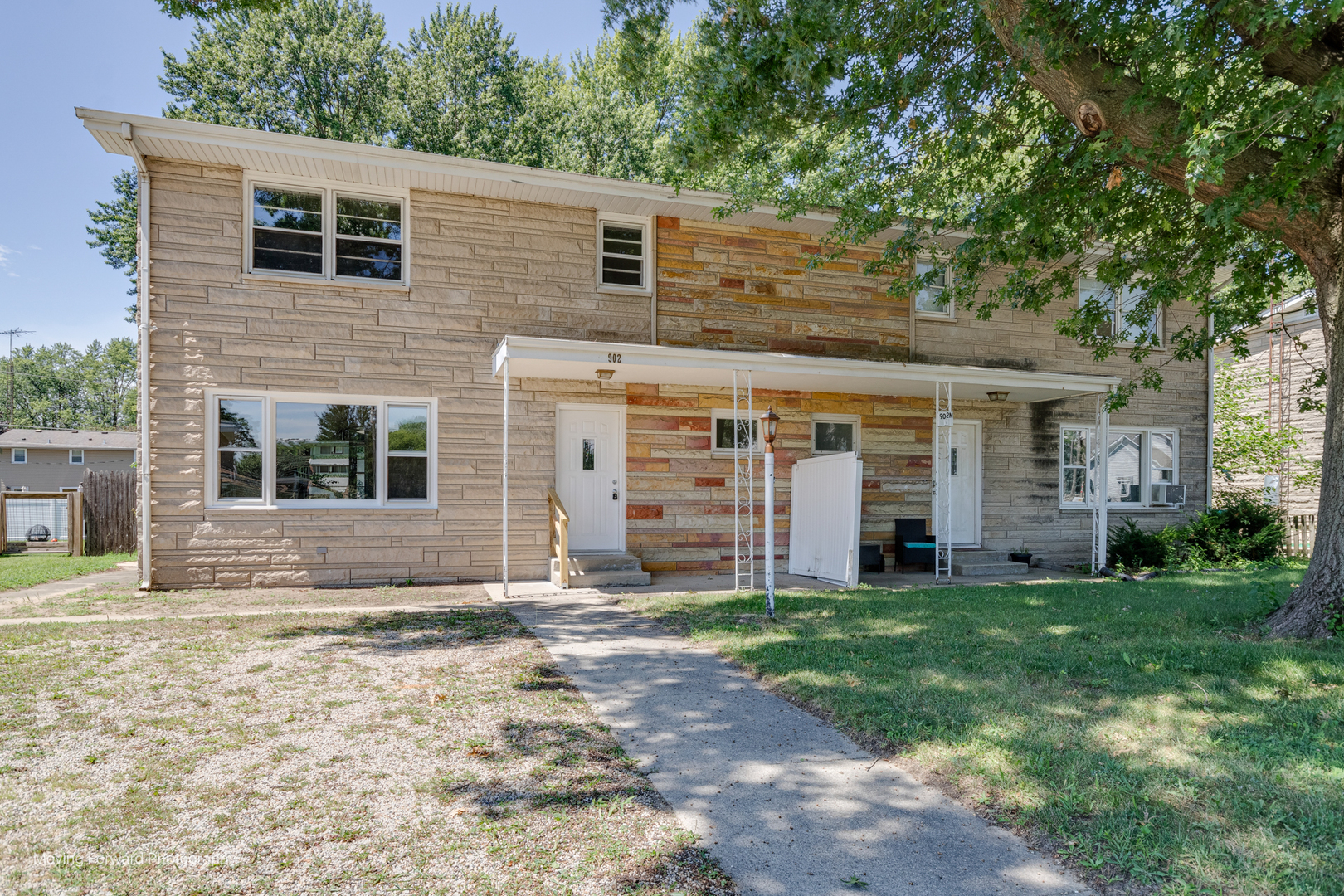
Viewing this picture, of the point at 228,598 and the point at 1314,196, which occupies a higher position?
the point at 1314,196

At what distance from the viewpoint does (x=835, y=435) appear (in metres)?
11.9

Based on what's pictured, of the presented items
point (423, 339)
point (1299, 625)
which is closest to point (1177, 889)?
point (1299, 625)

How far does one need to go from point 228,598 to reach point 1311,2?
1088 centimetres

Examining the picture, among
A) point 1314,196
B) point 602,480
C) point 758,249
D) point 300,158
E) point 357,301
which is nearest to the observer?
point 1314,196

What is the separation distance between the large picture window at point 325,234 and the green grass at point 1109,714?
5886 millimetres

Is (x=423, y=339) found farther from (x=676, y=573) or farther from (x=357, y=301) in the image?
(x=676, y=573)

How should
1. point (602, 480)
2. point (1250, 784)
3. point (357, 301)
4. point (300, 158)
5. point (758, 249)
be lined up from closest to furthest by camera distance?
point (1250, 784) → point (300, 158) → point (357, 301) → point (602, 480) → point (758, 249)

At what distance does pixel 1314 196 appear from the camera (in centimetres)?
594

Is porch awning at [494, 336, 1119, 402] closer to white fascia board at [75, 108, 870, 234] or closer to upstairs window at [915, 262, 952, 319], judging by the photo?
upstairs window at [915, 262, 952, 319]

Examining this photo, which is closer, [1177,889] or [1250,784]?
[1177,889]

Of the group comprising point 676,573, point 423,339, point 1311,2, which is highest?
point 1311,2

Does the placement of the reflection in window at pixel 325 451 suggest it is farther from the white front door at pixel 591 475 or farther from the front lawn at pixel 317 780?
the front lawn at pixel 317 780

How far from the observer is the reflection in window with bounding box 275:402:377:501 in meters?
9.34

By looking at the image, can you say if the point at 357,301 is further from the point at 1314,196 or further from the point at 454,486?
the point at 1314,196
